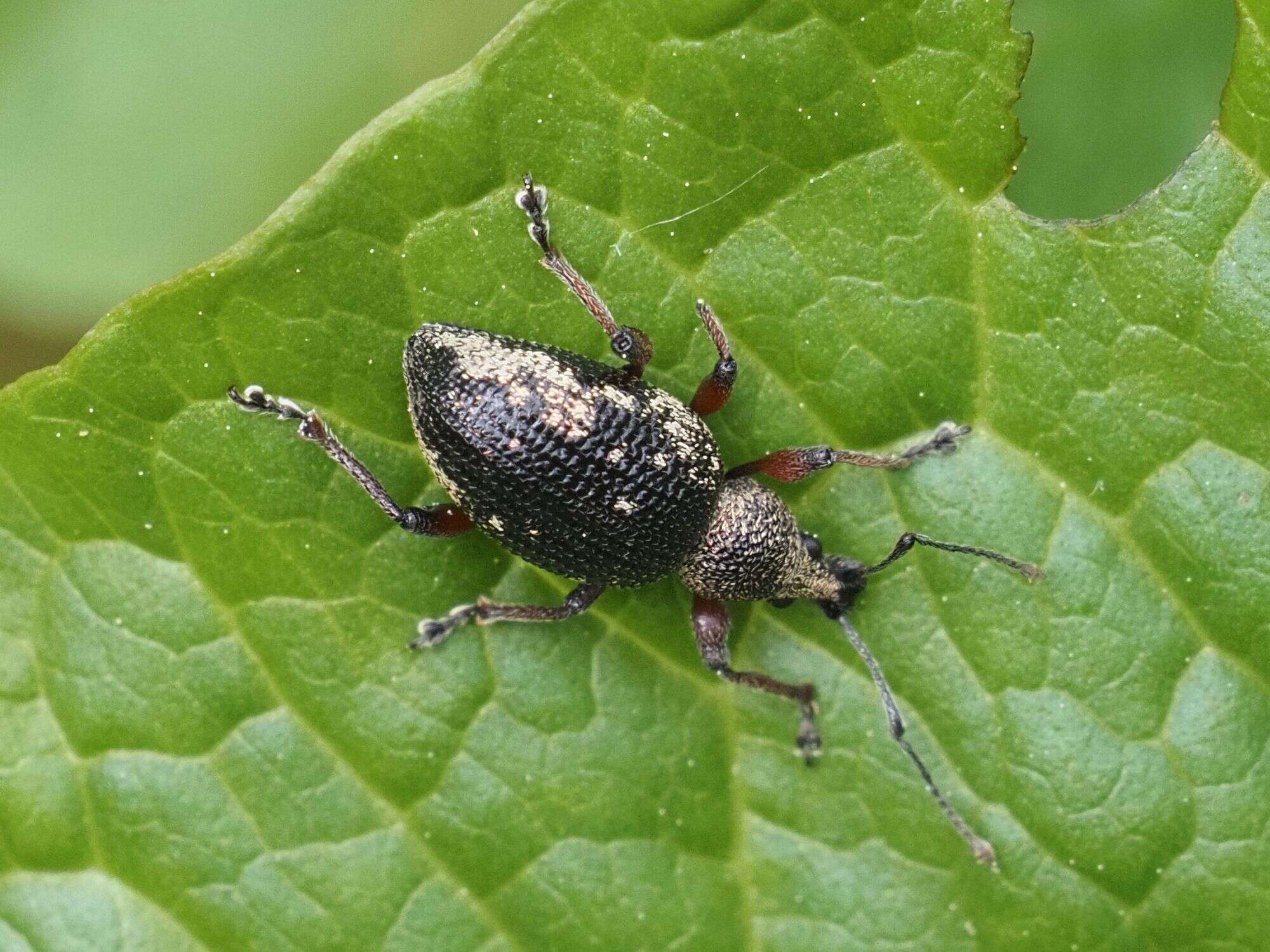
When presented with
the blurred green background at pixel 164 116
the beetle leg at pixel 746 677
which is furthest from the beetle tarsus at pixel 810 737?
the blurred green background at pixel 164 116

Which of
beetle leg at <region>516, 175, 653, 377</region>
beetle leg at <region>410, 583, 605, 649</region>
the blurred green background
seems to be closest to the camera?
beetle leg at <region>516, 175, 653, 377</region>

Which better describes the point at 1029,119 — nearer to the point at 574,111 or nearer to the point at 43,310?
the point at 574,111

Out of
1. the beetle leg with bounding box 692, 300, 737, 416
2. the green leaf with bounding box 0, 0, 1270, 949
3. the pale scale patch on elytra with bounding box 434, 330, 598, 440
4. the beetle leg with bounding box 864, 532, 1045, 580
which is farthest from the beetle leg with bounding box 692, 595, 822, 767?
the pale scale patch on elytra with bounding box 434, 330, 598, 440

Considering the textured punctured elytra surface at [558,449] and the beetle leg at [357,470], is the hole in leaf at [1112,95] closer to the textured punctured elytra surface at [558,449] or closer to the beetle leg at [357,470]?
the textured punctured elytra surface at [558,449]

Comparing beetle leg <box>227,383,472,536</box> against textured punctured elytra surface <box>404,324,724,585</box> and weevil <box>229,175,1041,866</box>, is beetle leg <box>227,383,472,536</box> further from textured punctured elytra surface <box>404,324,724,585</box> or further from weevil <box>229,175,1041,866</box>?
textured punctured elytra surface <box>404,324,724,585</box>

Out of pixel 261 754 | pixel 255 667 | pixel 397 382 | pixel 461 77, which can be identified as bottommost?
pixel 261 754

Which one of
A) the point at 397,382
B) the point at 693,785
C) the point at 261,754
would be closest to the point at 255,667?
the point at 261,754
